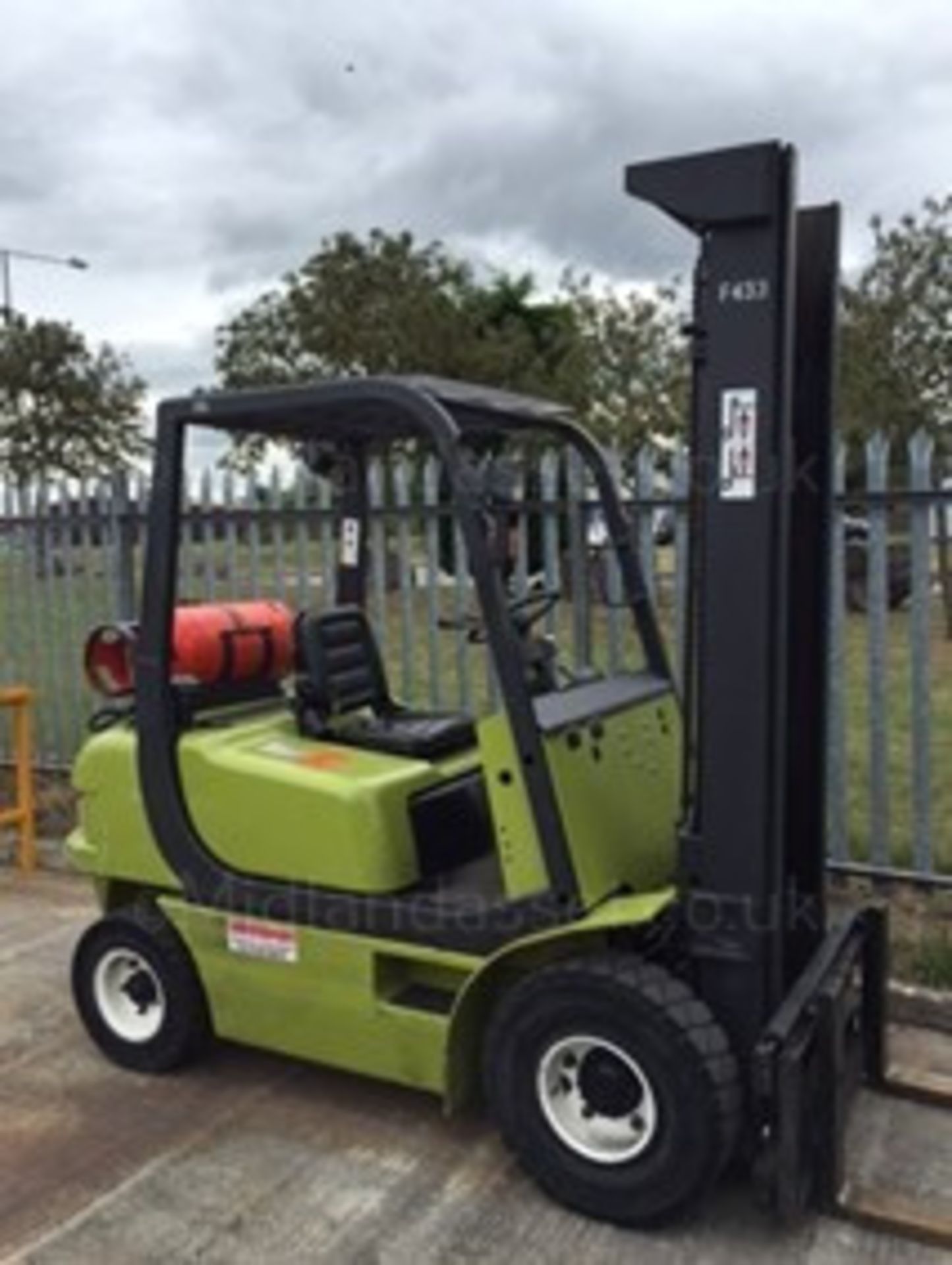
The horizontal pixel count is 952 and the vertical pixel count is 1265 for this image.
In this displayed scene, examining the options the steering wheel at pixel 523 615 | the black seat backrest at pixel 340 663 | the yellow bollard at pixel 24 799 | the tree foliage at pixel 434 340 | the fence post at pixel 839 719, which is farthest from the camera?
the tree foliage at pixel 434 340

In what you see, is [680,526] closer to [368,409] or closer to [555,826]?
[368,409]

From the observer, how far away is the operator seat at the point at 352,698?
4164 mm

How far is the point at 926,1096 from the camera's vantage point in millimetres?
4039

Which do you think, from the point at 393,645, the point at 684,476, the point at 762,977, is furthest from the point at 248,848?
the point at 393,645

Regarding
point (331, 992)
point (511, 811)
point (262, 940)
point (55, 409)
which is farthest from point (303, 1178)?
point (55, 409)

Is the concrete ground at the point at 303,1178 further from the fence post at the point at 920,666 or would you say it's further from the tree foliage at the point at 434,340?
the tree foliage at the point at 434,340

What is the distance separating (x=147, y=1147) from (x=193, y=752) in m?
1.10

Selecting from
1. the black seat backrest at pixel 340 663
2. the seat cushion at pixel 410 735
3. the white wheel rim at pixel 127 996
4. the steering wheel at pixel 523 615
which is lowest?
the white wheel rim at pixel 127 996

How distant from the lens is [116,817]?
4.29 meters

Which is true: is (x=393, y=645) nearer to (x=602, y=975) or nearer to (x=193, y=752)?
(x=193, y=752)

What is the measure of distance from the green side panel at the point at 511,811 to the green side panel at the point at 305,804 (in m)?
0.36

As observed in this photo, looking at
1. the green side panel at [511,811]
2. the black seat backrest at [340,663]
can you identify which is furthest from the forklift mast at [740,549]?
the black seat backrest at [340,663]

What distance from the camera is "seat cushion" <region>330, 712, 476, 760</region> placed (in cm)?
417

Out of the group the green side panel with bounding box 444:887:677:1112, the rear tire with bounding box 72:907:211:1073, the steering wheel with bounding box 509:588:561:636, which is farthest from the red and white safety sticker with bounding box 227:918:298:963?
→ the steering wheel with bounding box 509:588:561:636
